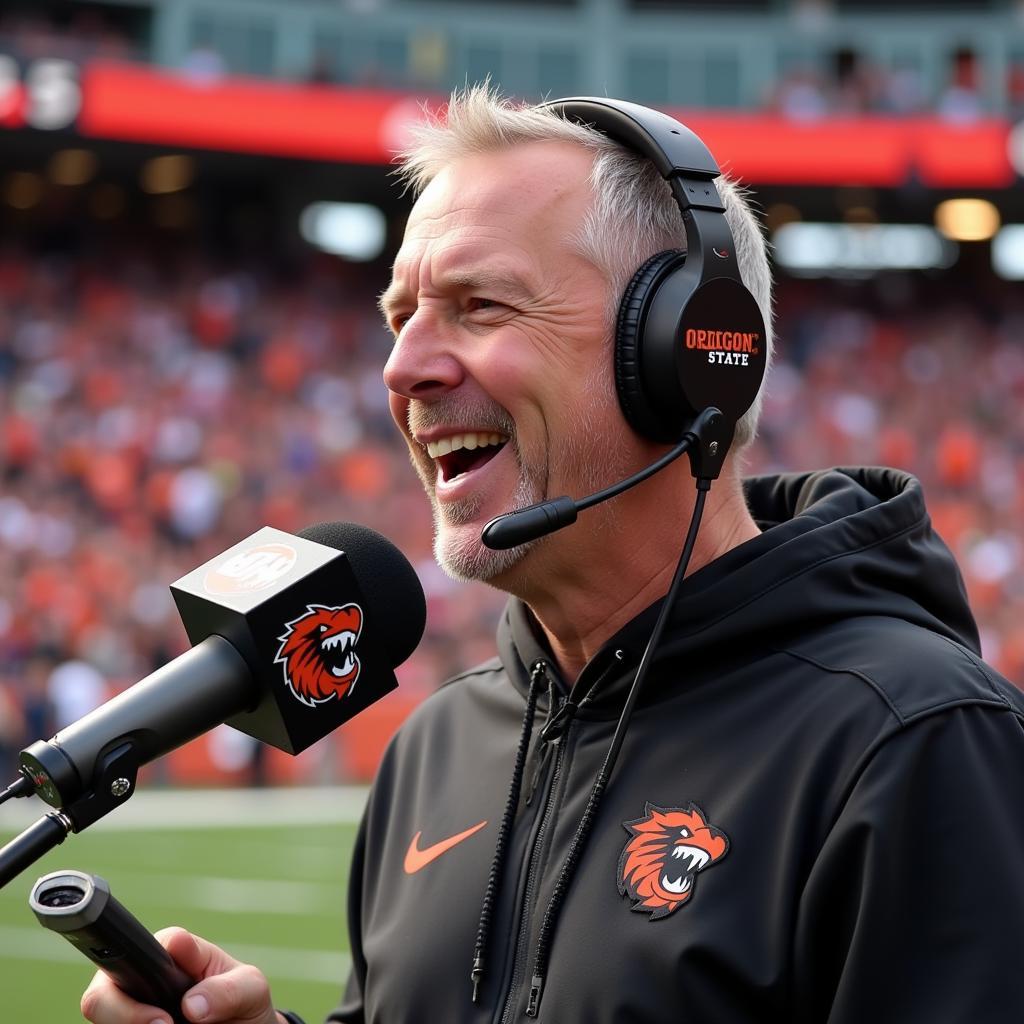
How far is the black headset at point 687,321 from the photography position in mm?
1796

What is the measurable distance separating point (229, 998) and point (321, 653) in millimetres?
393

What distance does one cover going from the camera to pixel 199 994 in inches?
62.4

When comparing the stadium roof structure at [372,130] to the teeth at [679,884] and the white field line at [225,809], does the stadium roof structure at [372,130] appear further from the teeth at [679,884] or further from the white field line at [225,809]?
the teeth at [679,884]

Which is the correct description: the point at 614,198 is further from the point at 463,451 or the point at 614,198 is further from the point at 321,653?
the point at 321,653

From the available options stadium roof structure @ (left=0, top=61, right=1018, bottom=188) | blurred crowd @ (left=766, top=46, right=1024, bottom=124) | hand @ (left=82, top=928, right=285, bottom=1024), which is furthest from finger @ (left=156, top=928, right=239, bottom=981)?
blurred crowd @ (left=766, top=46, right=1024, bottom=124)

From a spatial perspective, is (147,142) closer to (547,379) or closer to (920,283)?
(920,283)

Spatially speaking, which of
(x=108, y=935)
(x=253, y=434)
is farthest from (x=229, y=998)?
(x=253, y=434)

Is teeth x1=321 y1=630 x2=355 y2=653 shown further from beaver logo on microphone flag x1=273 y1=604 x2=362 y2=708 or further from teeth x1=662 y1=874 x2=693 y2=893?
teeth x1=662 y1=874 x2=693 y2=893

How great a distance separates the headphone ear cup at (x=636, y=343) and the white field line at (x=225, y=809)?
8.88 m

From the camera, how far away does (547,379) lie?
185cm

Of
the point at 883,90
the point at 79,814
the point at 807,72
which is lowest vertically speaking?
the point at 79,814

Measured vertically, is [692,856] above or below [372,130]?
below

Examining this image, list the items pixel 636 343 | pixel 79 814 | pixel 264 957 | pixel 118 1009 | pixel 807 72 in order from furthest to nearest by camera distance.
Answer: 1. pixel 807 72
2. pixel 264 957
3. pixel 636 343
4. pixel 118 1009
5. pixel 79 814

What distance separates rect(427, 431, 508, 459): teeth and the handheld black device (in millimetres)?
714
